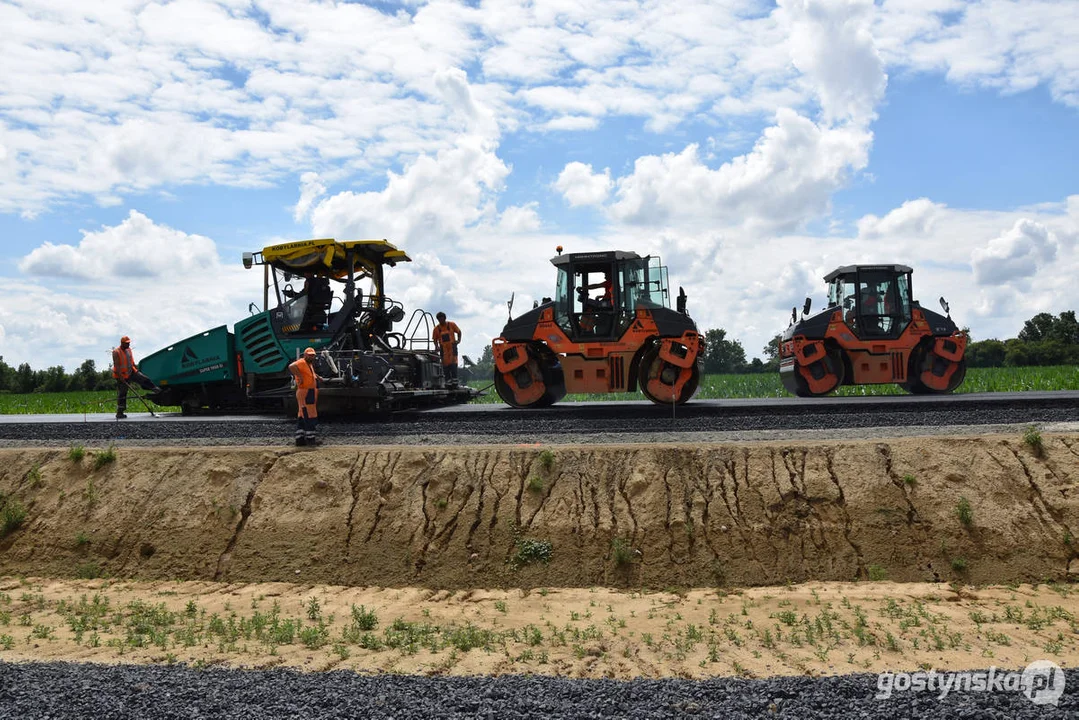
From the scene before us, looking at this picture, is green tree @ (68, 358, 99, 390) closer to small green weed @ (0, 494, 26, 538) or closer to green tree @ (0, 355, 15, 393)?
green tree @ (0, 355, 15, 393)

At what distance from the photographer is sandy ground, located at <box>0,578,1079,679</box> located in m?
7.54

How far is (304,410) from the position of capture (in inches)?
483

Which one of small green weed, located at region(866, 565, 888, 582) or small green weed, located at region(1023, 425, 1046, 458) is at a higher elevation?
small green weed, located at region(1023, 425, 1046, 458)

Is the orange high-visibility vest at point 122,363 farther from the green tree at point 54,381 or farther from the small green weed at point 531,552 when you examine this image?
the green tree at point 54,381

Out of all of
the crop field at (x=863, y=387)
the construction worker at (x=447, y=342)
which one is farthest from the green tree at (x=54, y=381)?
the construction worker at (x=447, y=342)

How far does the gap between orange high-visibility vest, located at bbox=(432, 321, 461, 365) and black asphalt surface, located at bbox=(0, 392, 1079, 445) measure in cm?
374

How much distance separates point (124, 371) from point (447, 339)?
670 centimetres

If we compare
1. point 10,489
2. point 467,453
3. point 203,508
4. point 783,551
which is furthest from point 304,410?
point 783,551

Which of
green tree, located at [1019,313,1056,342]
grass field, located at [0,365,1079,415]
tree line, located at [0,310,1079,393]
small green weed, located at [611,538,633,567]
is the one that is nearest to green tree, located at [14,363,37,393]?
tree line, located at [0,310,1079,393]

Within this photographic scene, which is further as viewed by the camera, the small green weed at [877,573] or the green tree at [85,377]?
the green tree at [85,377]

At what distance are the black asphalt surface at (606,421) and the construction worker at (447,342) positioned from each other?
369 centimetres

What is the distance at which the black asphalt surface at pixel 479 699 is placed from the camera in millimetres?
5539

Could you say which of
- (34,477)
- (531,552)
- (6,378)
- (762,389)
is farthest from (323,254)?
(6,378)

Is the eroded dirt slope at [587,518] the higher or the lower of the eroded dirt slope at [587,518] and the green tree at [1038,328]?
the lower
